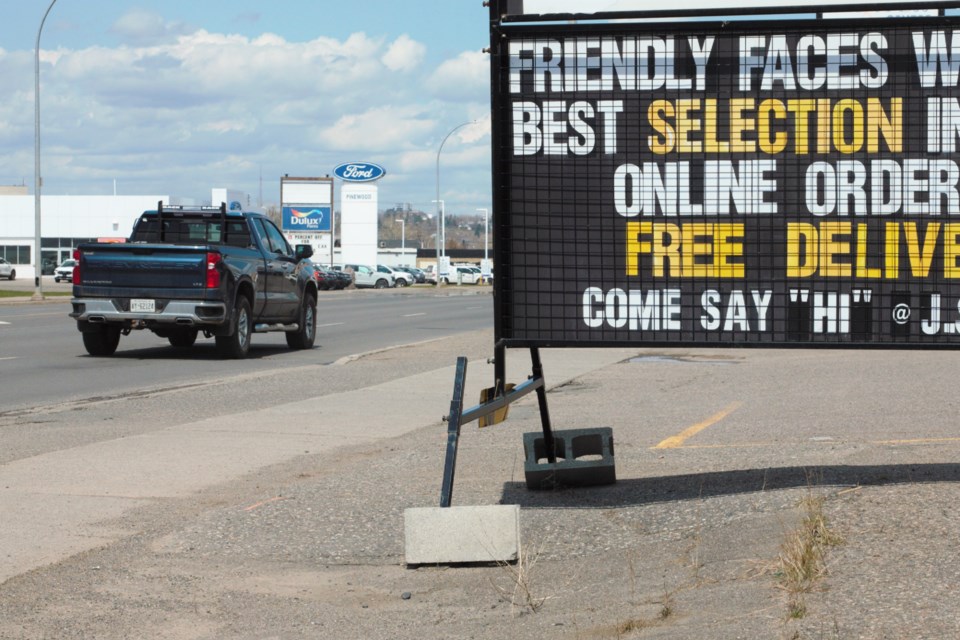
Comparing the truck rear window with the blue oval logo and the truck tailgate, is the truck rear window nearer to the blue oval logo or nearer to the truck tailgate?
the truck tailgate

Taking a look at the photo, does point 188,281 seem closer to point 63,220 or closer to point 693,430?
point 693,430

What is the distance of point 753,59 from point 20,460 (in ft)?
19.2

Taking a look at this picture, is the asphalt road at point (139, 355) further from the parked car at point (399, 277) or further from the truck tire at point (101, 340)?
the parked car at point (399, 277)

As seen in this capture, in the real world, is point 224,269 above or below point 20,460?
above

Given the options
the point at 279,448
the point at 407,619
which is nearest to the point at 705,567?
the point at 407,619

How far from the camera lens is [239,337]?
1941 centimetres

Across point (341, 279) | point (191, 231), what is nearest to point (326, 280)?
point (341, 279)

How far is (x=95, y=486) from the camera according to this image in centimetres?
832

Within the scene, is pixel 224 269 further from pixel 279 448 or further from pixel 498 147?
pixel 498 147

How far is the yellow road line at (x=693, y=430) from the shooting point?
9.73 m

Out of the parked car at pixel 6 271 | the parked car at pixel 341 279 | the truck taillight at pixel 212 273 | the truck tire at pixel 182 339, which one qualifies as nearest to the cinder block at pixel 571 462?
the truck taillight at pixel 212 273

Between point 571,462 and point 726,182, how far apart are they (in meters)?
1.91

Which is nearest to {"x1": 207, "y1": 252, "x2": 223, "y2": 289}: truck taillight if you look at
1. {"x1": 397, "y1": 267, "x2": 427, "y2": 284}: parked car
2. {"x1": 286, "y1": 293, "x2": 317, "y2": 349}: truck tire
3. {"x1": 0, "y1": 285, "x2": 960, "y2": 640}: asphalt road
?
{"x1": 286, "y1": 293, "x2": 317, "y2": 349}: truck tire

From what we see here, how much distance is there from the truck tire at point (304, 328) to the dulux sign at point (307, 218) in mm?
55471
